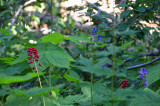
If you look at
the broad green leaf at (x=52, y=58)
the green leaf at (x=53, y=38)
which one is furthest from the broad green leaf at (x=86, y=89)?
the green leaf at (x=53, y=38)

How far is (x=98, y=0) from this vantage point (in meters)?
3.00

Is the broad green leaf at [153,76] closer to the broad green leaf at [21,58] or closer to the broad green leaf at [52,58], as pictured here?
the broad green leaf at [52,58]

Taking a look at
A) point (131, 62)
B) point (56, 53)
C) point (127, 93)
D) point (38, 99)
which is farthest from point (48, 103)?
point (131, 62)

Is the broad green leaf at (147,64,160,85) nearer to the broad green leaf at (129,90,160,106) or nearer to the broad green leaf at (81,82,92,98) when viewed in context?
the broad green leaf at (129,90,160,106)

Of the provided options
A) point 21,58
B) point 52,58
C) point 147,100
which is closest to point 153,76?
point 147,100

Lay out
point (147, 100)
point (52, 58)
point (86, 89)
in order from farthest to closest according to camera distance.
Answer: point (86, 89)
point (52, 58)
point (147, 100)

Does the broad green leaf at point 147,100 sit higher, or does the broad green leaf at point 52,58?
the broad green leaf at point 52,58

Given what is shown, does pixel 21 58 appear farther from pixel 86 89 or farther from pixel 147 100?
pixel 147 100

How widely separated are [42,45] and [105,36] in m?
1.47

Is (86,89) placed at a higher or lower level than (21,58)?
lower

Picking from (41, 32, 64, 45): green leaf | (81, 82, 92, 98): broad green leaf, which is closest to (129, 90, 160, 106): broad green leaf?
(81, 82, 92, 98): broad green leaf

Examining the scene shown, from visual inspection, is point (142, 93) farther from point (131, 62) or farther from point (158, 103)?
point (131, 62)

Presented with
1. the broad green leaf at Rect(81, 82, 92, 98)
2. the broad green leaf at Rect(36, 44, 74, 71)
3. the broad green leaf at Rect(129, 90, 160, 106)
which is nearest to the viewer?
the broad green leaf at Rect(129, 90, 160, 106)

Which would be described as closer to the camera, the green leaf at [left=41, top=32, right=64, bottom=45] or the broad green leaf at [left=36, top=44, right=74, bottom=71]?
the broad green leaf at [left=36, top=44, right=74, bottom=71]
